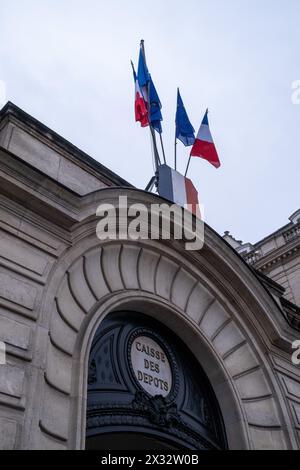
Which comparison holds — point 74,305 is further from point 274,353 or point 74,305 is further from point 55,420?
point 274,353

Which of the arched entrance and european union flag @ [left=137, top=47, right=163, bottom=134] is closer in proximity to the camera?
the arched entrance

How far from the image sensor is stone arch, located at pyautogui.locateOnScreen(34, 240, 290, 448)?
557 cm

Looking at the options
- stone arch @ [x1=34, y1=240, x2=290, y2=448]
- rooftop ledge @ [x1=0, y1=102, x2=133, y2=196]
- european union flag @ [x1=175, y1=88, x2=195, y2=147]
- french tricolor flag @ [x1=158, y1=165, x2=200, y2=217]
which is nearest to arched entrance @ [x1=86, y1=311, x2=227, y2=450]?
stone arch @ [x1=34, y1=240, x2=290, y2=448]

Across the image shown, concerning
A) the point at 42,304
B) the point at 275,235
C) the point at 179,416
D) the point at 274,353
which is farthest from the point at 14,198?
the point at 275,235

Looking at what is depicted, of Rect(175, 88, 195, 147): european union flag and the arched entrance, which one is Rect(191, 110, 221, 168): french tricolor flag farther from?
the arched entrance

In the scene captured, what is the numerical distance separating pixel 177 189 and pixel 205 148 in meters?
1.61

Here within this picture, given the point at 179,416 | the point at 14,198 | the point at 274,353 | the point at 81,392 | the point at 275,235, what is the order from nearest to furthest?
the point at 81,392 → the point at 14,198 → the point at 179,416 → the point at 274,353 → the point at 275,235

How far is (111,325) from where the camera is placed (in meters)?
7.19

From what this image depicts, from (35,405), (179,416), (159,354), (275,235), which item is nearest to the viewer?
(35,405)

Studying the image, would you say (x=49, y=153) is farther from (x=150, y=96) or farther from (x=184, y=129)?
(x=184, y=129)

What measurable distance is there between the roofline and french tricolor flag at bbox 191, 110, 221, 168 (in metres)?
2.92

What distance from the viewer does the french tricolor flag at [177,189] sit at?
989 centimetres

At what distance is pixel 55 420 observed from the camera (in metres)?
5.27

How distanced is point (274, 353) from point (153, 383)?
8.79 feet
